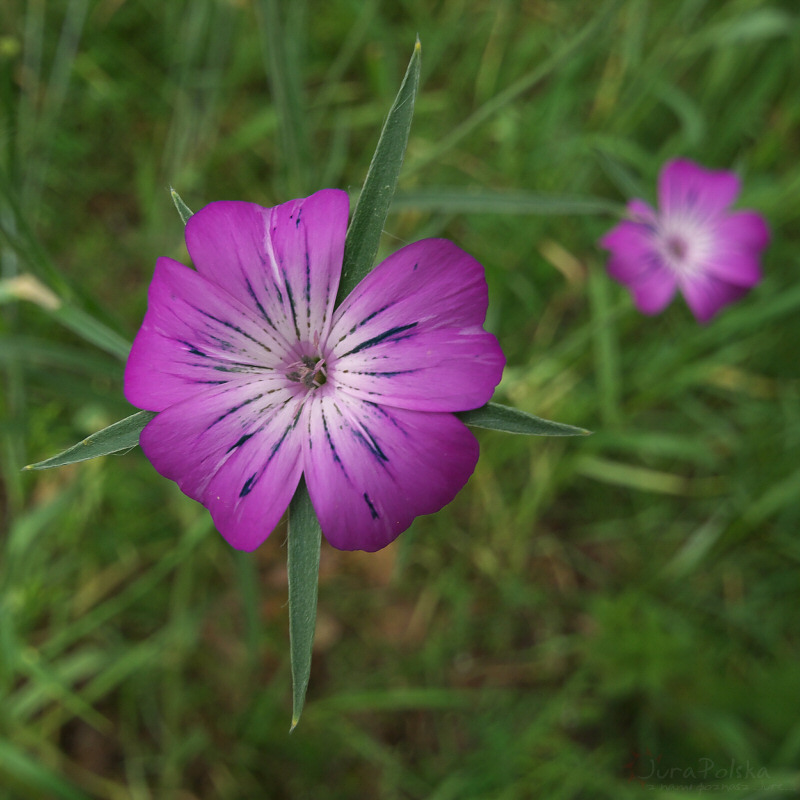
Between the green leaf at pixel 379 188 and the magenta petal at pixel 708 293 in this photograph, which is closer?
the green leaf at pixel 379 188

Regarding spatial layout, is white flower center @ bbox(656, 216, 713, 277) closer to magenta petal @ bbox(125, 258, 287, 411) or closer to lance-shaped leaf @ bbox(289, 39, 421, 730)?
lance-shaped leaf @ bbox(289, 39, 421, 730)

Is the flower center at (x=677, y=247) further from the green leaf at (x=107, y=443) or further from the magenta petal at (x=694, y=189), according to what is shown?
the green leaf at (x=107, y=443)

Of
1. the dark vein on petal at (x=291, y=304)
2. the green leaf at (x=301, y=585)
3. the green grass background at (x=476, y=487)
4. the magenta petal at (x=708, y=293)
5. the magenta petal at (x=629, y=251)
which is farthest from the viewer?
the green grass background at (x=476, y=487)

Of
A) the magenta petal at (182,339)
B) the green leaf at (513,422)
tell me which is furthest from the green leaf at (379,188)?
the green leaf at (513,422)

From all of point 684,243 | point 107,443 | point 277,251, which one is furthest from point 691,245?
point 107,443

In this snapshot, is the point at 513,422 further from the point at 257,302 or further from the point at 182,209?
the point at 182,209

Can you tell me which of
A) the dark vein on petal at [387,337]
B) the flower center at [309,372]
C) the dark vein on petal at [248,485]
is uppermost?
the flower center at [309,372]
